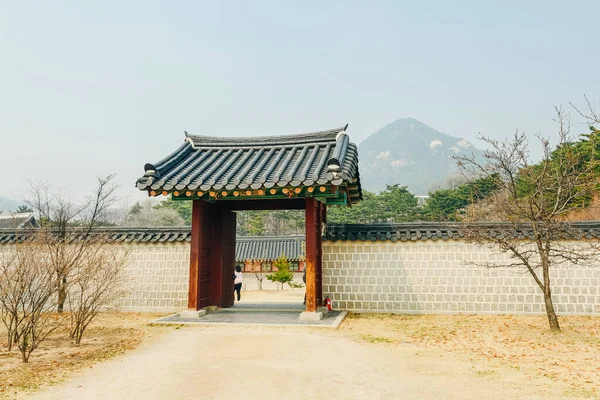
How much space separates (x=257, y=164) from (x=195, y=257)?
2692mm

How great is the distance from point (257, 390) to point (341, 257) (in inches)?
241

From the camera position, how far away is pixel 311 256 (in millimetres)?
8641

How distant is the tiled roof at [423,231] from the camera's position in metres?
9.64

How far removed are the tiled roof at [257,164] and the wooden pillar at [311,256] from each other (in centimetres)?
87

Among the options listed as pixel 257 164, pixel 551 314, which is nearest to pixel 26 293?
pixel 257 164

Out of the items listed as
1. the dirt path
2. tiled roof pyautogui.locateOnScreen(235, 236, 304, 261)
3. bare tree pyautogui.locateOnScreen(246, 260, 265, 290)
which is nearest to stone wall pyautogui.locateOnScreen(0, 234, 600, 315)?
the dirt path

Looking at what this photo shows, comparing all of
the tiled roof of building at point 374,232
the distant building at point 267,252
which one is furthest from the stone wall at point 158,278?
the distant building at point 267,252

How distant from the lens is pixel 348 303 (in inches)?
395

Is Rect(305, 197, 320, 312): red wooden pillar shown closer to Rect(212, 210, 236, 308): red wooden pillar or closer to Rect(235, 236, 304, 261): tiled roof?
Rect(212, 210, 236, 308): red wooden pillar

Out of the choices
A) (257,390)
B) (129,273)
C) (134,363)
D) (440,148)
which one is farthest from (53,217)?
(440,148)

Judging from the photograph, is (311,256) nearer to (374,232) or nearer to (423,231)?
(374,232)

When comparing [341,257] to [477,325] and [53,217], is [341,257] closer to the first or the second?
[477,325]

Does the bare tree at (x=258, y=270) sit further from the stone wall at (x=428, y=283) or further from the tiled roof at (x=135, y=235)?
the stone wall at (x=428, y=283)

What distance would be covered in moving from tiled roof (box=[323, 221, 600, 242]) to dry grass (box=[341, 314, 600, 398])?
76.5 inches
